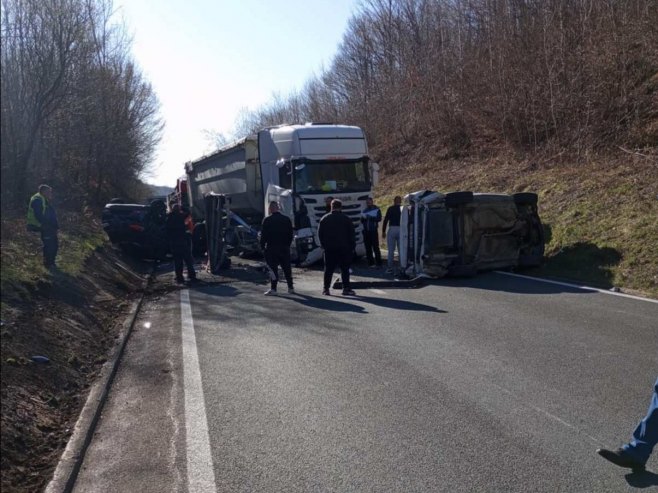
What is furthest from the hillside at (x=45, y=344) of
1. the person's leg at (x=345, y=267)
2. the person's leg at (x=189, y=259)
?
the person's leg at (x=345, y=267)

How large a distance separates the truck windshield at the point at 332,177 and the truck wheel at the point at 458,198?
4.68 meters

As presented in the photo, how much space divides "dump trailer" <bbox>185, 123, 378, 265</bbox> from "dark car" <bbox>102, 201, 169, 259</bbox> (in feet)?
9.11

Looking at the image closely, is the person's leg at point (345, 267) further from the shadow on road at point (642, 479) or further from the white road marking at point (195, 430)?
the shadow on road at point (642, 479)

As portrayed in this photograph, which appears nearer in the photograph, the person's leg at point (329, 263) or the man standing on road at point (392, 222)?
the person's leg at point (329, 263)

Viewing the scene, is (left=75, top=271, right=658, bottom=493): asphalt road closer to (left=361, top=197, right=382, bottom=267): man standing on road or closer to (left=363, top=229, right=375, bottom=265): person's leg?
(left=361, top=197, right=382, bottom=267): man standing on road

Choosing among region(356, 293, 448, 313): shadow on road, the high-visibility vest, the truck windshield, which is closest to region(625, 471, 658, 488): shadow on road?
region(356, 293, 448, 313): shadow on road

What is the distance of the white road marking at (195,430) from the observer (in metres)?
4.69

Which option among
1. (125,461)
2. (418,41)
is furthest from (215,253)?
(418,41)

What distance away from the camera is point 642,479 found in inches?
178

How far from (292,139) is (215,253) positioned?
3604 mm

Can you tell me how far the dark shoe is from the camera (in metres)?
4.54

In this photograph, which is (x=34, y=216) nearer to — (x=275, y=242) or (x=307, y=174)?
(x=275, y=242)

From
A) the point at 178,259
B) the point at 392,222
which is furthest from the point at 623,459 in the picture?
the point at 392,222

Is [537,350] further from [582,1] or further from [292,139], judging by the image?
[582,1]
